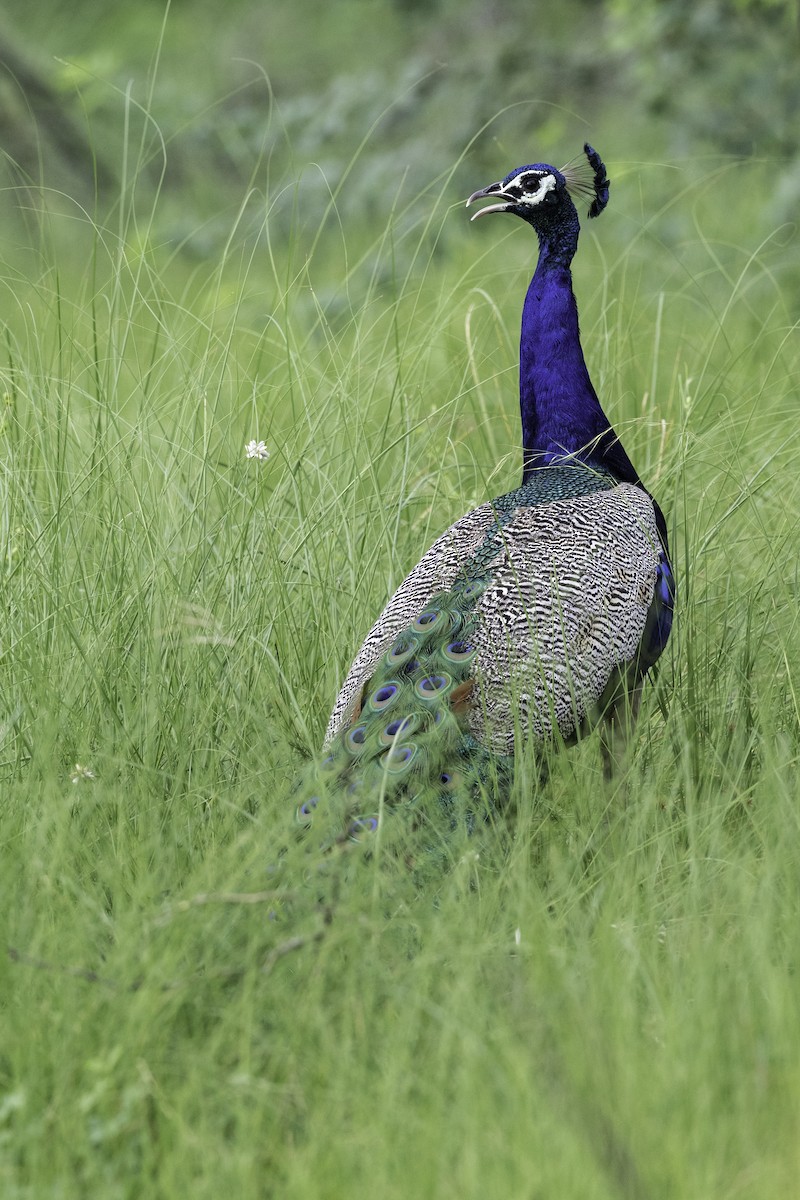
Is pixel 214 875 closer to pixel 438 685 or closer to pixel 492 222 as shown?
pixel 438 685

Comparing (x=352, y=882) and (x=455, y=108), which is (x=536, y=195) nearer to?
(x=352, y=882)

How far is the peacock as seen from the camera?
2.62 m

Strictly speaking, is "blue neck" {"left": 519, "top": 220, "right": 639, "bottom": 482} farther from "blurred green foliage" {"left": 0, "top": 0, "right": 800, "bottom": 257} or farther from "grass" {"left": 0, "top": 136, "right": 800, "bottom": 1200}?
"blurred green foliage" {"left": 0, "top": 0, "right": 800, "bottom": 257}

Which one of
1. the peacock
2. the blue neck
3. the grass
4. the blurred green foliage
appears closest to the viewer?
the grass

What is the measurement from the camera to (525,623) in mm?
2889

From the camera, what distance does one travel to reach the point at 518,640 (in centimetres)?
287

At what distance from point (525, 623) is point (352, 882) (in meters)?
0.81

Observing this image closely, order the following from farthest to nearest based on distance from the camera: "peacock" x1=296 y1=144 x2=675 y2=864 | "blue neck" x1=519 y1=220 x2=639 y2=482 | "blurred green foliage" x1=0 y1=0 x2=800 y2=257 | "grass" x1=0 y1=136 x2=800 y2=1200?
"blurred green foliage" x1=0 y1=0 x2=800 y2=257
"blue neck" x1=519 y1=220 x2=639 y2=482
"peacock" x1=296 y1=144 x2=675 y2=864
"grass" x1=0 y1=136 x2=800 y2=1200

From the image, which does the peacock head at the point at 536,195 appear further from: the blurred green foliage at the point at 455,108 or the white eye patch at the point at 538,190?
the blurred green foliage at the point at 455,108

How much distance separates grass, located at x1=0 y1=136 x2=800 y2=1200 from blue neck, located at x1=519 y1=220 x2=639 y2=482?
0.20m

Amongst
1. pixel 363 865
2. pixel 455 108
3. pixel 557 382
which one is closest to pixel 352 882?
pixel 363 865

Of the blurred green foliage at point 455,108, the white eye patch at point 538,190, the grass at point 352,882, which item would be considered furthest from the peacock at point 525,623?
the blurred green foliage at point 455,108

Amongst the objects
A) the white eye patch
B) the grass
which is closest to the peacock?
the white eye patch

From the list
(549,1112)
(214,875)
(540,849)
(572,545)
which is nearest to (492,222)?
(572,545)
